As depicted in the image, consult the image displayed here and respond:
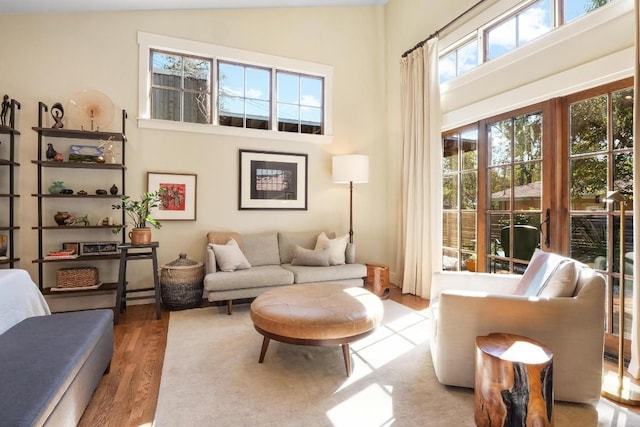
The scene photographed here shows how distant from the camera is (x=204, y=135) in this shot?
4.03m

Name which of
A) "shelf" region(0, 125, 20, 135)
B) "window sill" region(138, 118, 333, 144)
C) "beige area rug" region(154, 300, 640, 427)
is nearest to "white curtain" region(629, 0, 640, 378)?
"beige area rug" region(154, 300, 640, 427)

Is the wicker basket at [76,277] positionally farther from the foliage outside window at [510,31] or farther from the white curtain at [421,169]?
the foliage outside window at [510,31]

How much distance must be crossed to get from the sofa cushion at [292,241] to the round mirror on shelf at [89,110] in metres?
2.37

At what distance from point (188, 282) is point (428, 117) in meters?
3.37

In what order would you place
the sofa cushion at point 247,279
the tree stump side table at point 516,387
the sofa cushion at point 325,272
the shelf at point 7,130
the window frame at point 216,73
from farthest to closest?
the window frame at point 216,73 → the sofa cushion at point 325,272 → the sofa cushion at point 247,279 → the shelf at point 7,130 → the tree stump side table at point 516,387

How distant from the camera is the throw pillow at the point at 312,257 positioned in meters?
3.90

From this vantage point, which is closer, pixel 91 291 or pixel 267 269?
pixel 91 291

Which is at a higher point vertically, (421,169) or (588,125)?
(588,125)

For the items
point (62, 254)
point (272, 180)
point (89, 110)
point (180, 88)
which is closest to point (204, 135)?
point (180, 88)

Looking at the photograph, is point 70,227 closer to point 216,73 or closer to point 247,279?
point 247,279

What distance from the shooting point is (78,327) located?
6.15ft

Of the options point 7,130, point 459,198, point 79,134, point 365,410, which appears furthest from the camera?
point 459,198

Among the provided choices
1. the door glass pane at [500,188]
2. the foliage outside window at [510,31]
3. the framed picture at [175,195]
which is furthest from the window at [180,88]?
the door glass pane at [500,188]

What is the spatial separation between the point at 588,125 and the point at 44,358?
3.78 meters
